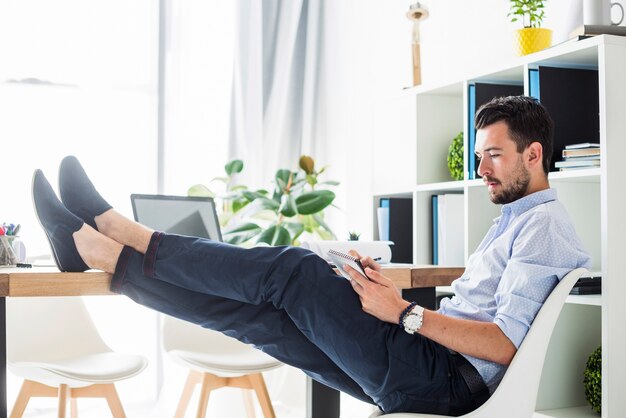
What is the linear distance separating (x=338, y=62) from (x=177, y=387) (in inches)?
74.3

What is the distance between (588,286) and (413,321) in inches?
29.8

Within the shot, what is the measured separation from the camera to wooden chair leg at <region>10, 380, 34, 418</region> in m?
2.31

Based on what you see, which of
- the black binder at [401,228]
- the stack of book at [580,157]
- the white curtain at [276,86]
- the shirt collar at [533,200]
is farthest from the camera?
the white curtain at [276,86]

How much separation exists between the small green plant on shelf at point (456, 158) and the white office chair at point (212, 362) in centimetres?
99

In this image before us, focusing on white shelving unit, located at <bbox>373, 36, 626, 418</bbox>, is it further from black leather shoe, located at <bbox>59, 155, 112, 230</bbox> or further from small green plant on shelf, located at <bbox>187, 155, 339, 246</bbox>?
black leather shoe, located at <bbox>59, 155, 112, 230</bbox>

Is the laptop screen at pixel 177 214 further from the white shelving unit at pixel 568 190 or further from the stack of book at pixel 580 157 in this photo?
the stack of book at pixel 580 157

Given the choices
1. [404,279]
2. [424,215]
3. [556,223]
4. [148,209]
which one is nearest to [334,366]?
[404,279]

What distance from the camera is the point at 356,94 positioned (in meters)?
3.91

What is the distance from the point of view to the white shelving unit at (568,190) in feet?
6.44

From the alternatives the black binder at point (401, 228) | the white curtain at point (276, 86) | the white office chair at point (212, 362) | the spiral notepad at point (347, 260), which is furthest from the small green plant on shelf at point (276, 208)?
the spiral notepad at point (347, 260)

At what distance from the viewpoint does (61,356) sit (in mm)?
2527

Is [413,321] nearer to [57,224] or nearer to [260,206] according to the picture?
[57,224]

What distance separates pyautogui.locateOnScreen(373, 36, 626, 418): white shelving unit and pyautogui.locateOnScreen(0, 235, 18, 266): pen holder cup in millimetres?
1486

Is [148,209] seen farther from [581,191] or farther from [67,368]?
[581,191]
